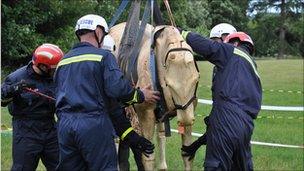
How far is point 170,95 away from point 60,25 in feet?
59.2

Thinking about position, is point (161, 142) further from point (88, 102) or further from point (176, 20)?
point (176, 20)

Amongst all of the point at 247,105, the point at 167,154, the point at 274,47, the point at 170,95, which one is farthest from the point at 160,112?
the point at 274,47

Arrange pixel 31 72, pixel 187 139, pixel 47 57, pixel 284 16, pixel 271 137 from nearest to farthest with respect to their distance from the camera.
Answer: pixel 47 57 < pixel 31 72 < pixel 187 139 < pixel 271 137 < pixel 284 16

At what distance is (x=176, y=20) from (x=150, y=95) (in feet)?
82.4

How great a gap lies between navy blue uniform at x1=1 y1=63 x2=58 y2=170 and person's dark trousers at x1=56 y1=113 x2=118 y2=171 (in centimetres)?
119

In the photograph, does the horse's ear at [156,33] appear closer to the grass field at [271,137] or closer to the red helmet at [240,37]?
the red helmet at [240,37]

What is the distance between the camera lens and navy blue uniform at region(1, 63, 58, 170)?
22.5ft

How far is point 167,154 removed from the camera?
1044 cm

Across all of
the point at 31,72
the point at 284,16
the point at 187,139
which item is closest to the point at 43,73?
the point at 31,72

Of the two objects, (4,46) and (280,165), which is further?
(4,46)

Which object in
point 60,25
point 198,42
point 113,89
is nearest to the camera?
point 113,89

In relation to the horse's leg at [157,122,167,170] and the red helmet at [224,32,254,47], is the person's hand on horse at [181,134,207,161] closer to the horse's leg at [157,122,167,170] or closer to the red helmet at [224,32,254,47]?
the horse's leg at [157,122,167,170]

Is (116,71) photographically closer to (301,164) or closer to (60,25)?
(301,164)

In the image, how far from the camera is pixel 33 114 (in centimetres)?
686
